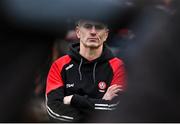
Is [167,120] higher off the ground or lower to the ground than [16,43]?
lower

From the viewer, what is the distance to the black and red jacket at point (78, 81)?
0.96 metres

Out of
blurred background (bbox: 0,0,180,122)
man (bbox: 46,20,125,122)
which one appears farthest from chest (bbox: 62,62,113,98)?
blurred background (bbox: 0,0,180,122)

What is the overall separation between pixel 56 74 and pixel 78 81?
84mm

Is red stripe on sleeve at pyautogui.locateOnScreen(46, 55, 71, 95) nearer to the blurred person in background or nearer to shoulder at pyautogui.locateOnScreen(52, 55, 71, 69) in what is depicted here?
shoulder at pyautogui.locateOnScreen(52, 55, 71, 69)

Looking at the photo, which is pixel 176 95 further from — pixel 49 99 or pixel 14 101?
pixel 49 99

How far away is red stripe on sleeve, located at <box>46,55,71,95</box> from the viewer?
1.00 meters

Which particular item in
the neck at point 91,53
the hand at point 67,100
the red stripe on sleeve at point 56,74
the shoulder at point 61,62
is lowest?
the hand at point 67,100

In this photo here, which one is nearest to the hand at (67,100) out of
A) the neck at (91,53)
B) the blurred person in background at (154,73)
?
the neck at (91,53)

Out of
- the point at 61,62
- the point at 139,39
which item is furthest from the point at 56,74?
the point at 139,39

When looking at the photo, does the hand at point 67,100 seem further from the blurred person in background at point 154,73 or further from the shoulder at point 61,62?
the blurred person in background at point 154,73

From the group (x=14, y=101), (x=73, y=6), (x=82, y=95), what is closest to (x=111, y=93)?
(x=82, y=95)

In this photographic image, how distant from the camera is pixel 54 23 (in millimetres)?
657

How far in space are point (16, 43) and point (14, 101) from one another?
10 centimetres

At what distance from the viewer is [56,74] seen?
102 cm
